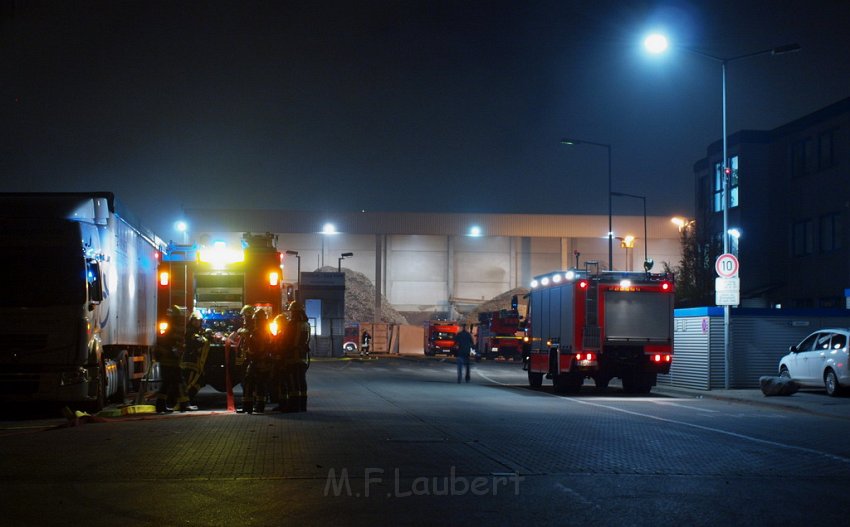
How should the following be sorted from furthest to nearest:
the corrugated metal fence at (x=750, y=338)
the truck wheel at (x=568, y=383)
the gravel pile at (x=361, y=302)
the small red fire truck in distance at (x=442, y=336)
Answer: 1. the gravel pile at (x=361, y=302)
2. the small red fire truck in distance at (x=442, y=336)
3. the corrugated metal fence at (x=750, y=338)
4. the truck wheel at (x=568, y=383)

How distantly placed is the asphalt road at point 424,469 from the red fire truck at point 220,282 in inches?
177

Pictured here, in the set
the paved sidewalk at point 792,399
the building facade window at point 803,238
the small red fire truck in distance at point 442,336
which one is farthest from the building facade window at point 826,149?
the small red fire truck in distance at point 442,336

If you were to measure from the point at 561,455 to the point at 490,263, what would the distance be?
3207 inches

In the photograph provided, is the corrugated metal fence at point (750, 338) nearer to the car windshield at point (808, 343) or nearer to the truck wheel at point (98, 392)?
the car windshield at point (808, 343)

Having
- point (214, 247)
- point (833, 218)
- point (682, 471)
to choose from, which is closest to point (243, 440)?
point (682, 471)

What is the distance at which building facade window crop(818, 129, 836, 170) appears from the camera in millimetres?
44938

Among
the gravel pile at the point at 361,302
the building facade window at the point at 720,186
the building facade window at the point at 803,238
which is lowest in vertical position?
the gravel pile at the point at 361,302

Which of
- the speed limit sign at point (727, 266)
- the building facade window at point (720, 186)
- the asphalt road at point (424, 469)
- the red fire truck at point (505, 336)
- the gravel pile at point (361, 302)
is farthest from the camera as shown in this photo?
the gravel pile at point (361, 302)

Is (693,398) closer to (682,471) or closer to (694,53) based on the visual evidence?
(694,53)

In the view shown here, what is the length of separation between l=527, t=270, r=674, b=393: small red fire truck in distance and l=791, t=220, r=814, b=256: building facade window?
25259 mm

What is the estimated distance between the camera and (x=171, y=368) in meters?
18.3

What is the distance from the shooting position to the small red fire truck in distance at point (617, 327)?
2503cm

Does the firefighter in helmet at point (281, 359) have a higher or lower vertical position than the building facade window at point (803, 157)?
lower

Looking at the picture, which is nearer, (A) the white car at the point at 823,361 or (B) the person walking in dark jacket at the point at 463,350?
(A) the white car at the point at 823,361
